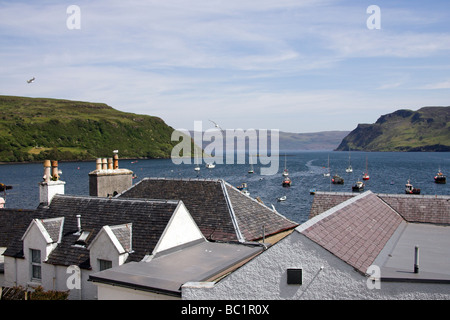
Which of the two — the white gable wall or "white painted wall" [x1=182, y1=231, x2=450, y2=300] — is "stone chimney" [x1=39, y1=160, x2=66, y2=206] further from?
"white painted wall" [x1=182, y1=231, x2=450, y2=300]

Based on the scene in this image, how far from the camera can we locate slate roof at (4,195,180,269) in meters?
17.4

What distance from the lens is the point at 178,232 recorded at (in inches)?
710

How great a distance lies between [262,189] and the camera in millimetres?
123062

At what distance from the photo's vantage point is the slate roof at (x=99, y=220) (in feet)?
57.1

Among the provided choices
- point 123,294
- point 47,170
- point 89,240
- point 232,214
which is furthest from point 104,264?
point 47,170

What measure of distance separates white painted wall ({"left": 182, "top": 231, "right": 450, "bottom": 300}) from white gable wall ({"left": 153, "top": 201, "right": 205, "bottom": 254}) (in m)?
5.31

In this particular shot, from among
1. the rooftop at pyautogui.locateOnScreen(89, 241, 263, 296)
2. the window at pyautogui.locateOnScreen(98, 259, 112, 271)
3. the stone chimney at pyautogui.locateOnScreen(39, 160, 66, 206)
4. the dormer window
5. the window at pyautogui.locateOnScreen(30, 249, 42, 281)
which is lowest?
the window at pyautogui.locateOnScreen(30, 249, 42, 281)

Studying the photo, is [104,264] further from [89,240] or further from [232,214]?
[232,214]

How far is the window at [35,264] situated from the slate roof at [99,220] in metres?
0.72

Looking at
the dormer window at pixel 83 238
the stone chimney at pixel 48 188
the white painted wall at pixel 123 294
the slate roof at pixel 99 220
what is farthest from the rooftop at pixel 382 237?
the stone chimney at pixel 48 188

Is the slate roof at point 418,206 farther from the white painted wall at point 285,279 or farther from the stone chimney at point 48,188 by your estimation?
the stone chimney at point 48,188

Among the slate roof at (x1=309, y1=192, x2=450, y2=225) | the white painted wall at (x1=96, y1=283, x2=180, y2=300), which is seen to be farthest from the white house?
the slate roof at (x1=309, y1=192, x2=450, y2=225)

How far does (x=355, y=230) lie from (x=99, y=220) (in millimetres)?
11846
